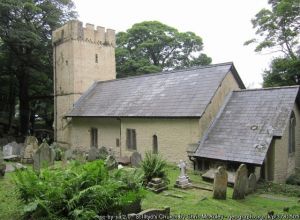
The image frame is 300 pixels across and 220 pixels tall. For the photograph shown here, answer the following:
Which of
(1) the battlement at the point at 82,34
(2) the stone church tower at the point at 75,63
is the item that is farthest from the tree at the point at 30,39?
(2) the stone church tower at the point at 75,63

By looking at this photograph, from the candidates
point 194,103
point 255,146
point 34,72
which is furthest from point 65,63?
point 255,146

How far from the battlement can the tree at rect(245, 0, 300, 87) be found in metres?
13.6

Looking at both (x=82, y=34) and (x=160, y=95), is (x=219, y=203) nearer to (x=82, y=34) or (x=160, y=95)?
(x=160, y=95)

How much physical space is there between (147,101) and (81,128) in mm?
7698

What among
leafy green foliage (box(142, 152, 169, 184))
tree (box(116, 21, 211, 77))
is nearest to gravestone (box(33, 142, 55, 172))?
leafy green foliage (box(142, 152, 169, 184))

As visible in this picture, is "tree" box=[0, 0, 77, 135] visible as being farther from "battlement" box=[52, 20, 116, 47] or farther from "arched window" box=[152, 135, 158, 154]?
"arched window" box=[152, 135, 158, 154]

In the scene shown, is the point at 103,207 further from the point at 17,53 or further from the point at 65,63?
the point at 17,53

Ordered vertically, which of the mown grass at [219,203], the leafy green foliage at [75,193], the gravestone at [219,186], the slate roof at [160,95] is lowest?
the mown grass at [219,203]

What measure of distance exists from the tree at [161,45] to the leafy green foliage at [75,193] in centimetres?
3373

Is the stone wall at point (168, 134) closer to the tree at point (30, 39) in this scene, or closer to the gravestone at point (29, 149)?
the gravestone at point (29, 149)

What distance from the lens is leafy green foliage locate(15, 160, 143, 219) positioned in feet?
22.5

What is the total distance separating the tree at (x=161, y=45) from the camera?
1634 inches

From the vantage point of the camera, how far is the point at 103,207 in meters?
7.23

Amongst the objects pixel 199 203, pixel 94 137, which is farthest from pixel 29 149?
pixel 199 203
